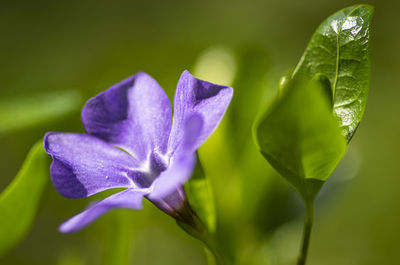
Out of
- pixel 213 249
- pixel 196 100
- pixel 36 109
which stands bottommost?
pixel 213 249

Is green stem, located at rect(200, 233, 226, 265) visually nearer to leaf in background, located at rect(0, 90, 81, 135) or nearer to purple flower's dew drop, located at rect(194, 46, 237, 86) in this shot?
leaf in background, located at rect(0, 90, 81, 135)

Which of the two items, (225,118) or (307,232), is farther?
(225,118)

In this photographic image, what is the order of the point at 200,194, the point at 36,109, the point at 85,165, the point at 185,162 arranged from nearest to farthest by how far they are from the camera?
the point at 185,162 → the point at 85,165 → the point at 200,194 → the point at 36,109

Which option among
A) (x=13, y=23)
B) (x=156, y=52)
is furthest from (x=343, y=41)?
(x=13, y=23)

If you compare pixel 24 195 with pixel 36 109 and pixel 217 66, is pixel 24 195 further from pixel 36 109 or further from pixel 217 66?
pixel 217 66

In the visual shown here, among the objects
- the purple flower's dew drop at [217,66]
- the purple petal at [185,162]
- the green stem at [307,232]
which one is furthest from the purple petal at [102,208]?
the purple flower's dew drop at [217,66]

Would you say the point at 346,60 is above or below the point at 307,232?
above

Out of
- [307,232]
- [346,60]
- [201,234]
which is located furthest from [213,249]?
[346,60]

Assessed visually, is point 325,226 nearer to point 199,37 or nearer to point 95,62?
point 199,37

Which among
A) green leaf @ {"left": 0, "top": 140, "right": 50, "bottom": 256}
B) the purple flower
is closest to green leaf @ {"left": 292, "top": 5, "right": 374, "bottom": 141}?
the purple flower
